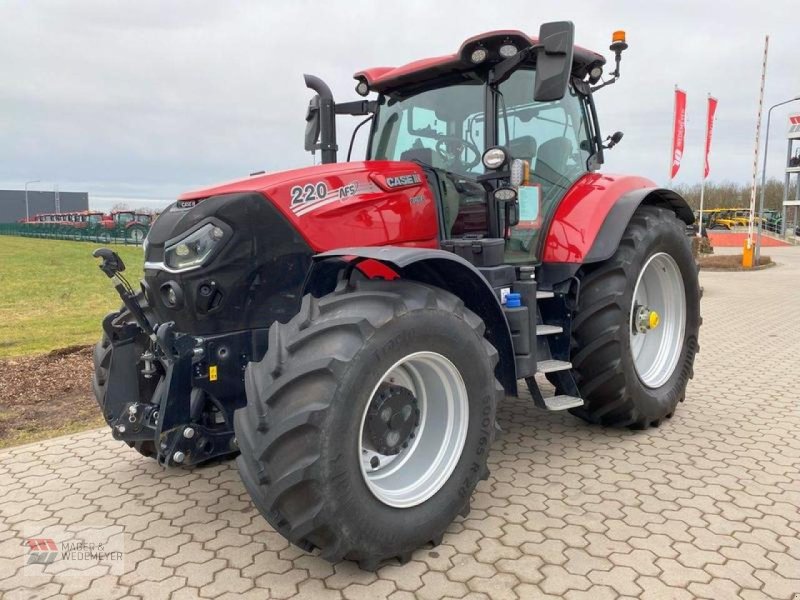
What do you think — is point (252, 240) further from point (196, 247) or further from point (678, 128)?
point (678, 128)

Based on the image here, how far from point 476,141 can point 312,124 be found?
1203 mm

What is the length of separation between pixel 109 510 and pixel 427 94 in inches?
122

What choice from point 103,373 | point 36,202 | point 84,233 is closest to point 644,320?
point 103,373

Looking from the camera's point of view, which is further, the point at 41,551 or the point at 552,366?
the point at 552,366

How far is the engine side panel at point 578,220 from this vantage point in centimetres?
406

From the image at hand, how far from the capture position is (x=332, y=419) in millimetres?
2441

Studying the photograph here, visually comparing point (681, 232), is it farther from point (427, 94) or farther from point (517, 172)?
point (427, 94)

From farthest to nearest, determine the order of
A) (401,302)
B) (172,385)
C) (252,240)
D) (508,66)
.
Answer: (508,66) → (252,240) → (172,385) → (401,302)

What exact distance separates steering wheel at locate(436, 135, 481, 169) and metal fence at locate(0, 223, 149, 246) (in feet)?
85.8

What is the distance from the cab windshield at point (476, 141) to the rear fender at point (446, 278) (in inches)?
27.6

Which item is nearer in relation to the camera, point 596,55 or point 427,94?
point 427,94

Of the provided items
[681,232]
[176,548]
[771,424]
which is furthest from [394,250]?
[771,424]

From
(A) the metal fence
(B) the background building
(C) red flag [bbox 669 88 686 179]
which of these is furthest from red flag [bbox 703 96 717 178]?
(B) the background building

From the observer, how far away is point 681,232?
474cm
